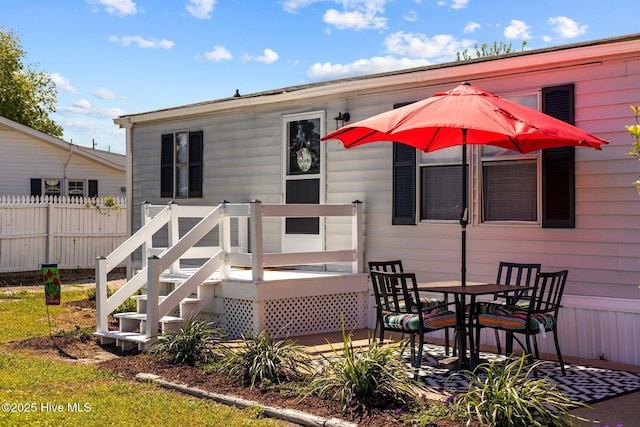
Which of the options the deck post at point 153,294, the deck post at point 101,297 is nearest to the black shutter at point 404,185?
the deck post at point 153,294

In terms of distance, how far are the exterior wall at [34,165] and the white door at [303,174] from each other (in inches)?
530

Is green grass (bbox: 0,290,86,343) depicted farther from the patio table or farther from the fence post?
the patio table

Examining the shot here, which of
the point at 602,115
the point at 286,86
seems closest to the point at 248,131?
the point at 286,86

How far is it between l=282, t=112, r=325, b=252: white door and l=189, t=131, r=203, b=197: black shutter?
1985mm

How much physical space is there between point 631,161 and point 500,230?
1547mm

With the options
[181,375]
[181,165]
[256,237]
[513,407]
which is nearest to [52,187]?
[181,165]

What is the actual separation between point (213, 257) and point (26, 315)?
157 inches

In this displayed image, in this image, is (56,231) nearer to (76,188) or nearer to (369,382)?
(76,188)

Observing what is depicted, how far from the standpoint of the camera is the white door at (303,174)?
32.7ft

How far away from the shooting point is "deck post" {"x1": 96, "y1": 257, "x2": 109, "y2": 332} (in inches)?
332

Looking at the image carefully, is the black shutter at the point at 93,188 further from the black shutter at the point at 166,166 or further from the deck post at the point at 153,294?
the deck post at the point at 153,294

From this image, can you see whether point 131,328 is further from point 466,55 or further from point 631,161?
point 466,55

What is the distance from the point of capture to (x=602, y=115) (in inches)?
287

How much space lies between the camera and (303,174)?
10.2 meters
